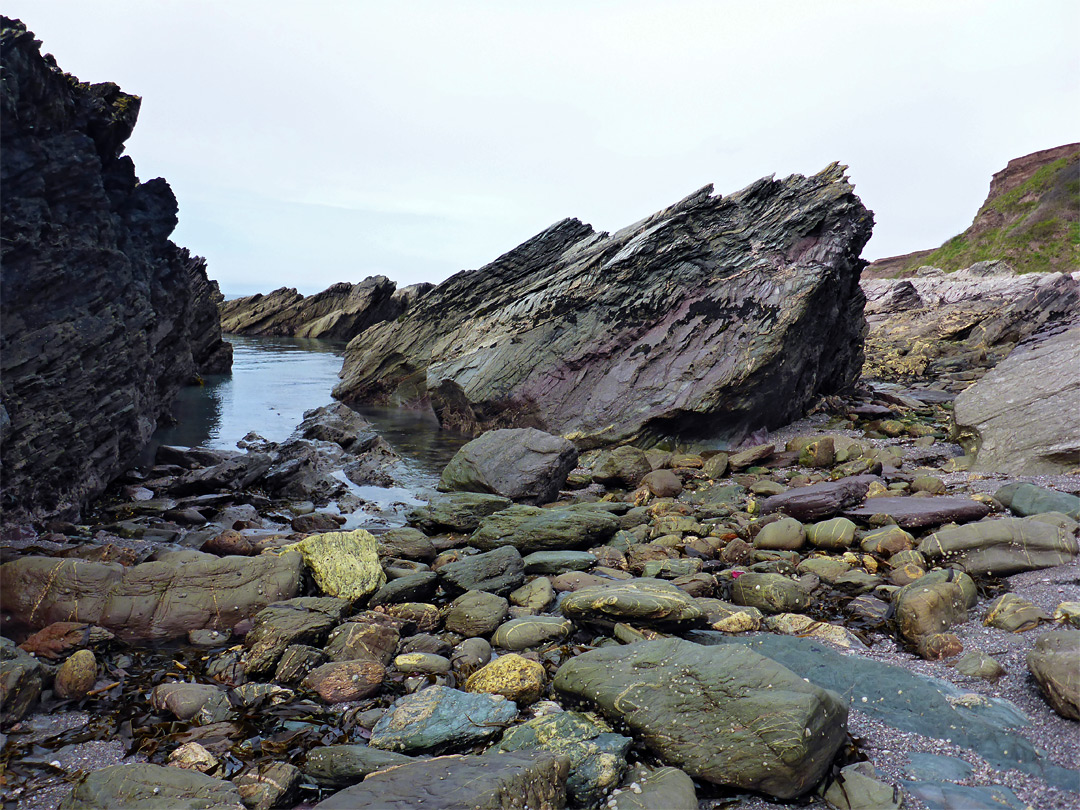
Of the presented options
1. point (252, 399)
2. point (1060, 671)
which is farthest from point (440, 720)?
point (252, 399)

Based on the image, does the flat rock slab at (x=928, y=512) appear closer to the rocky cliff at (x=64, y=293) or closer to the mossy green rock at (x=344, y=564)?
the mossy green rock at (x=344, y=564)

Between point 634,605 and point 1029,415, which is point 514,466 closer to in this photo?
point 634,605

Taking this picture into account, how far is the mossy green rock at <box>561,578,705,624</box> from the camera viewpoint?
553 cm

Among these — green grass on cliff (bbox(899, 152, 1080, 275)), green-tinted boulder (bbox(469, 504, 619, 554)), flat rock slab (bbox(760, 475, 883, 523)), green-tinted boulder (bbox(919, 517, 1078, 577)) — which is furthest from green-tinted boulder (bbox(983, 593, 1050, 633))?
green grass on cliff (bbox(899, 152, 1080, 275))

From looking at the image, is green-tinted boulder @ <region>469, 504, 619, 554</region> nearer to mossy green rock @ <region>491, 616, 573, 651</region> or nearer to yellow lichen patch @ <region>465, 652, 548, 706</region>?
mossy green rock @ <region>491, 616, 573, 651</region>

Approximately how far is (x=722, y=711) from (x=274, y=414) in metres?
22.1

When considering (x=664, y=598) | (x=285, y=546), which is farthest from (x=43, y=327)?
(x=664, y=598)

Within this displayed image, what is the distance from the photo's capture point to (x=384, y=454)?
53.7 feet

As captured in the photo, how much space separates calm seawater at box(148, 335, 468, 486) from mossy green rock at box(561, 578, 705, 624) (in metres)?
8.55

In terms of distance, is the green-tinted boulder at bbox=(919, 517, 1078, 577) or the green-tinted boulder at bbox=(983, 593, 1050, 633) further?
the green-tinted boulder at bbox=(919, 517, 1078, 577)

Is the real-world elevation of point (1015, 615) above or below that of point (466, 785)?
above

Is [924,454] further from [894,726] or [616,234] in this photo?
[616,234]

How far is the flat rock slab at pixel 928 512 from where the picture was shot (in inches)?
299

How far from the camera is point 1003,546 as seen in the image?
6547mm
